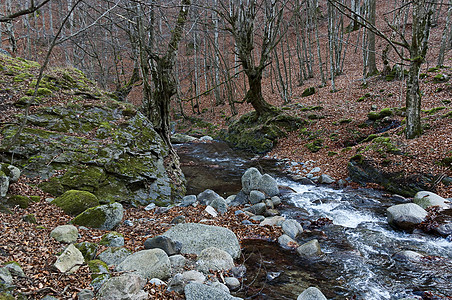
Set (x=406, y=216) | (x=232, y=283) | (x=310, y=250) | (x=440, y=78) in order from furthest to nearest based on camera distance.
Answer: (x=440, y=78), (x=406, y=216), (x=310, y=250), (x=232, y=283)

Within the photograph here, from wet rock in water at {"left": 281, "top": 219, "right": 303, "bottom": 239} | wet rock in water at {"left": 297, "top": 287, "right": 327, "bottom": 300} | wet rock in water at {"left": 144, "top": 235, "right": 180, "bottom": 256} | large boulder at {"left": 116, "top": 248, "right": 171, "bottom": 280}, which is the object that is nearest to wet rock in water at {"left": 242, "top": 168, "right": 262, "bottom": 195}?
wet rock in water at {"left": 281, "top": 219, "right": 303, "bottom": 239}

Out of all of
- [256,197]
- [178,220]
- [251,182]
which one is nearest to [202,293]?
[178,220]

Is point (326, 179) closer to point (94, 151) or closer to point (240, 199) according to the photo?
point (240, 199)

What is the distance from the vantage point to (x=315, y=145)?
11.6 metres

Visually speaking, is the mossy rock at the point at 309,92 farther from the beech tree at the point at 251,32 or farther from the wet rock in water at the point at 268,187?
the wet rock in water at the point at 268,187

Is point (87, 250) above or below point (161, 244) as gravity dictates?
above

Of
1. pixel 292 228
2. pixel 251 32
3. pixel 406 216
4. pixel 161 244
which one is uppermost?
pixel 251 32

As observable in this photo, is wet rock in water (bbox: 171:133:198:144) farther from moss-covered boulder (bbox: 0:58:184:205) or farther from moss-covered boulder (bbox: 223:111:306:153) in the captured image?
moss-covered boulder (bbox: 0:58:184:205)

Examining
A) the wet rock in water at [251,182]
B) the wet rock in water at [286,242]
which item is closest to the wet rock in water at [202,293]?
the wet rock in water at [286,242]

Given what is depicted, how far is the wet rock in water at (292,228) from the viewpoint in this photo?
5.54 m

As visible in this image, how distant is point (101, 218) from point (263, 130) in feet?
34.3

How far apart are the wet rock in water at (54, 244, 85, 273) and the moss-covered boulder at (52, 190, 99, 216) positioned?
206cm

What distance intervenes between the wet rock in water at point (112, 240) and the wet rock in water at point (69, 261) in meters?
0.85

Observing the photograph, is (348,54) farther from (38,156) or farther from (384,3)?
(38,156)
